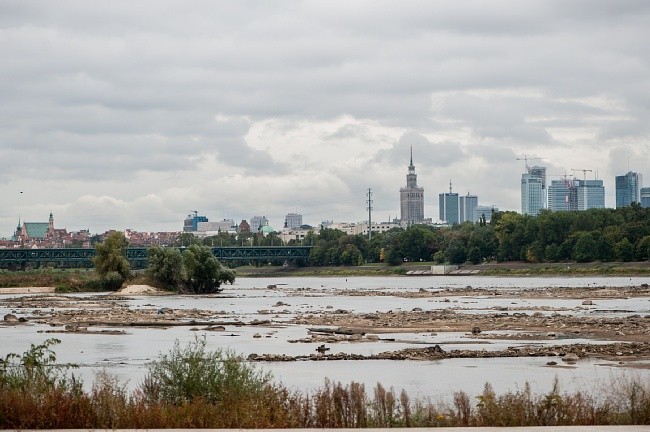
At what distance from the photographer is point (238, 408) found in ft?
78.9

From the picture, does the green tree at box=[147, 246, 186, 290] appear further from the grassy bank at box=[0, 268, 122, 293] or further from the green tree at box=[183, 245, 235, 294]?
the grassy bank at box=[0, 268, 122, 293]

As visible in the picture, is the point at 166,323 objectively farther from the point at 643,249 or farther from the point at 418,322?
the point at 643,249

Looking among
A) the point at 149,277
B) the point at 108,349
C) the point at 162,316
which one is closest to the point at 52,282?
the point at 149,277

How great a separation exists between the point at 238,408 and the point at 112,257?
12797 cm

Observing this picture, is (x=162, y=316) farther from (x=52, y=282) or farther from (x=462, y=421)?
(x=52, y=282)

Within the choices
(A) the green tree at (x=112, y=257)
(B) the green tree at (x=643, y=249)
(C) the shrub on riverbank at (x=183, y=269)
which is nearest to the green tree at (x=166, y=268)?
(C) the shrub on riverbank at (x=183, y=269)

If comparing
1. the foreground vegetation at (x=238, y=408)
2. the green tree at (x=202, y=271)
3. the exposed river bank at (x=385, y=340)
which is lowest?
the exposed river bank at (x=385, y=340)

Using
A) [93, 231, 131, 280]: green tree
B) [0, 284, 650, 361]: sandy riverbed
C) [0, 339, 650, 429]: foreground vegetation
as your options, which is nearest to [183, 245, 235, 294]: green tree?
[93, 231, 131, 280]: green tree

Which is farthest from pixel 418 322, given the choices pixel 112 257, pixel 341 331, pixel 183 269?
pixel 112 257

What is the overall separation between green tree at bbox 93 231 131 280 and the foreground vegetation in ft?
401

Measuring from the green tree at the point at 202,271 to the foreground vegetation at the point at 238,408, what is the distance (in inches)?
4583

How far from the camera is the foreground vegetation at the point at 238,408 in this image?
23594mm

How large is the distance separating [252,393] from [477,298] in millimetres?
93694

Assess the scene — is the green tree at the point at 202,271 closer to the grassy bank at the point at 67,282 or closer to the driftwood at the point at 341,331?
the grassy bank at the point at 67,282
